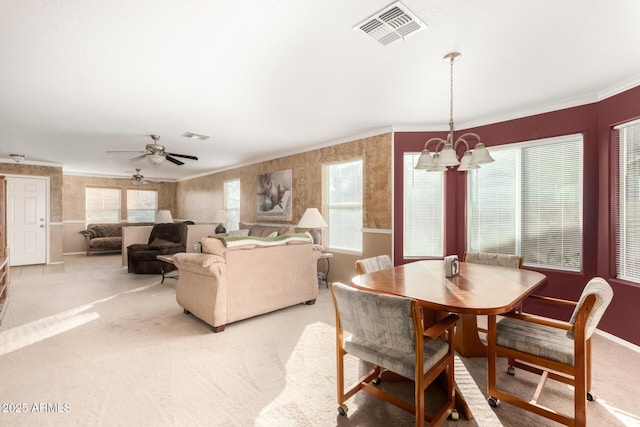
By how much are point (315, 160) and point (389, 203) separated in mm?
1789

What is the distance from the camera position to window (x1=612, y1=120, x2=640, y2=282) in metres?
2.82

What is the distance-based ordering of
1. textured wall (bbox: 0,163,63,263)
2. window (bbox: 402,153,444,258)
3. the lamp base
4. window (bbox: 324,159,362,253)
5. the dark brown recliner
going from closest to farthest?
window (bbox: 402,153,444,258) < window (bbox: 324,159,362,253) < the lamp base < the dark brown recliner < textured wall (bbox: 0,163,63,263)

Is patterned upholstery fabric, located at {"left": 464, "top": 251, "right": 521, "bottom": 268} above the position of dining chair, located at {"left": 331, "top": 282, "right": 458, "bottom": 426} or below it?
above

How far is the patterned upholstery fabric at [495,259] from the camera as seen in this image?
2.81 m

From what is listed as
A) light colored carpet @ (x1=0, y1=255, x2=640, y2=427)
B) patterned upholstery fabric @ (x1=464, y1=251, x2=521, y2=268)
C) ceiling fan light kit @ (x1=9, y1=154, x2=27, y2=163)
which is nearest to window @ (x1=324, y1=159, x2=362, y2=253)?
light colored carpet @ (x1=0, y1=255, x2=640, y2=427)

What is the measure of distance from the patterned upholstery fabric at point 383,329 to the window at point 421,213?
8.70 ft

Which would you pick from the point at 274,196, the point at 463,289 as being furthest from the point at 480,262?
the point at 274,196

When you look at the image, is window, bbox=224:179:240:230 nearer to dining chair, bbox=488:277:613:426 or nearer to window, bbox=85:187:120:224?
window, bbox=85:187:120:224

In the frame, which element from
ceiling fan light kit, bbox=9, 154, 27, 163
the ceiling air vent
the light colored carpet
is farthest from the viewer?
ceiling fan light kit, bbox=9, 154, 27, 163

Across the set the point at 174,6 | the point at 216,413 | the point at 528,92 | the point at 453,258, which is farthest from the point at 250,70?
the point at 528,92

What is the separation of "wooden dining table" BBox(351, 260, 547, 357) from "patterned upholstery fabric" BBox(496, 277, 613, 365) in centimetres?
21

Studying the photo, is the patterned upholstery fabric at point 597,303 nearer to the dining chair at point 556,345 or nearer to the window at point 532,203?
the dining chair at point 556,345

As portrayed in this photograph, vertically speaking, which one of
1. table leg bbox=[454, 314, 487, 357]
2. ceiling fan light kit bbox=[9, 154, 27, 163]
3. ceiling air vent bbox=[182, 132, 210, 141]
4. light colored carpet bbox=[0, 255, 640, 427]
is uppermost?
ceiling air vent bbox=[182, 132, 210, 141]

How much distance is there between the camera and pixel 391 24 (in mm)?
1946
